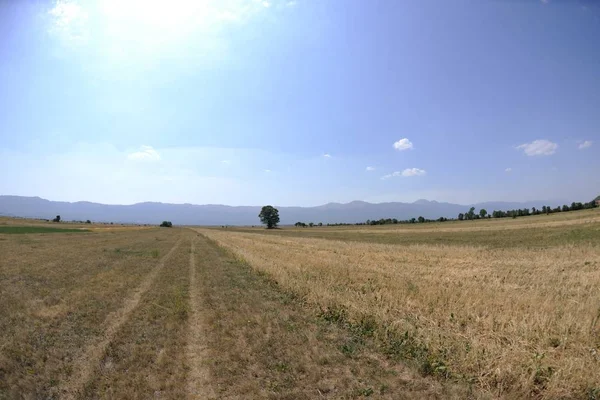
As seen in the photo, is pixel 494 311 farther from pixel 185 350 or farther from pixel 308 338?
pixel 185 350

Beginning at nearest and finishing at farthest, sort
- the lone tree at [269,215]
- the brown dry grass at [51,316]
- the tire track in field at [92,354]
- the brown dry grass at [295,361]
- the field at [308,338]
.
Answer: the brown dry grass at [295,361]
the field at [308,338]
the tire track in field at [92,354]
the brown dry grass at [51,316]
the lone tree at [269,215]

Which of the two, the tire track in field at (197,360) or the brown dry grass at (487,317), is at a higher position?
the brown dry grass at (487,317)

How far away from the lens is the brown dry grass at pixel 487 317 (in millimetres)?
5465

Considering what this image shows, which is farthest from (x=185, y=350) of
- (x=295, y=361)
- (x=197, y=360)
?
(x=295, y=361)

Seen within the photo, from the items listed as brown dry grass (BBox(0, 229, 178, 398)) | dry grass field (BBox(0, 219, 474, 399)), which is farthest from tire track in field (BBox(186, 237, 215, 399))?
brown dry grass (BBox(0, 229, 178, 398))

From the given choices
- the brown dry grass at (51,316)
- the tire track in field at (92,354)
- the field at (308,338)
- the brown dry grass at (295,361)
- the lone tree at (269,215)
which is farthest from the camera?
the lone tree at (269,215)

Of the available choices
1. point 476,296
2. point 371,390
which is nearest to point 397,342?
point 371,390

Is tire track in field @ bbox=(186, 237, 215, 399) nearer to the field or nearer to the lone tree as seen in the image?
the field

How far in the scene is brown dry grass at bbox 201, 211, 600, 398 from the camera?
546cm

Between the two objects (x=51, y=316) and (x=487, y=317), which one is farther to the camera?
(x=51, y=316)

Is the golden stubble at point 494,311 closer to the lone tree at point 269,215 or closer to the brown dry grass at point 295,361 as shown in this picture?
the brown dry grass at point 295,361

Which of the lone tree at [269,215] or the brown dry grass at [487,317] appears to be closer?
the brown dry grass at [487,317]

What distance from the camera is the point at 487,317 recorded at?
8.30 meters

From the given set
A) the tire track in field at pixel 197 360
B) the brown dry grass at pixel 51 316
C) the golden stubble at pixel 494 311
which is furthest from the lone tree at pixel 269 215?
the tire track in field at pixel 197 360
